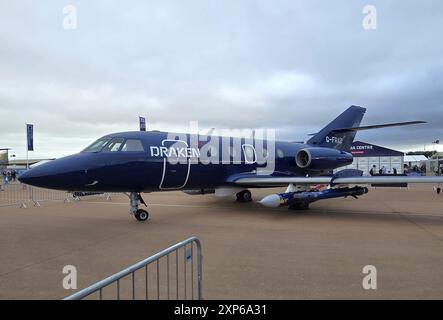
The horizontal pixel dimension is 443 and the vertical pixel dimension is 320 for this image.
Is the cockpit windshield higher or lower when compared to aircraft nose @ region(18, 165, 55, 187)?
higher

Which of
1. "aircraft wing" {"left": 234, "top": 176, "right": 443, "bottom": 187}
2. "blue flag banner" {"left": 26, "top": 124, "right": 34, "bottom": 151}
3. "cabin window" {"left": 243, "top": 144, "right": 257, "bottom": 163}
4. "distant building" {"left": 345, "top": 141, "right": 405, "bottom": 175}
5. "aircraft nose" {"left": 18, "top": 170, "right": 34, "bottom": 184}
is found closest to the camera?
"aircraft nose" {"left": 18, "top": 170, "right": 34, "bottom": 184}

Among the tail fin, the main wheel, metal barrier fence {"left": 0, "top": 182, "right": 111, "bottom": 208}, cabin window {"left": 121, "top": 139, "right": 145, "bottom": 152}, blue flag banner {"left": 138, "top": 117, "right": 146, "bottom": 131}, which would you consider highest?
blue flag banner {"left": 138, "top": 117, "right": 146, "bottom": 131}

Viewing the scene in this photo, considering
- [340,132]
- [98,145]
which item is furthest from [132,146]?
[340,132]

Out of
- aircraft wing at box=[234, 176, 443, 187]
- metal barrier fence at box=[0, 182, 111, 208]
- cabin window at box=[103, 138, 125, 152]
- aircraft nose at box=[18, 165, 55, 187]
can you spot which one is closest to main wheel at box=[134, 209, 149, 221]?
cabin window at box=[103, 138, 125, 152]

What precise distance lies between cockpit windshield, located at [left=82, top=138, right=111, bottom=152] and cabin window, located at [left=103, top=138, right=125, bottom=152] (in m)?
0.12

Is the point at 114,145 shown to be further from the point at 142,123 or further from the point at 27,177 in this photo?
the point at 142,123

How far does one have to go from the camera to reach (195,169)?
37.7ft

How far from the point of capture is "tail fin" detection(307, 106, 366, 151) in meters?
17.0

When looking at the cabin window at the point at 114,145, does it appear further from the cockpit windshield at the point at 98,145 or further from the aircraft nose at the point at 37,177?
the aircraft nose at the point at 37,177

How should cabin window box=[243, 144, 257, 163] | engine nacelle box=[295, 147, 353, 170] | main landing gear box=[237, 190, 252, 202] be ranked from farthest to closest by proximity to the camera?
main landing gear box=[237, 190, 252, 202] → engine nacelle box=[295, 147, 353, 170] → cabin window box=[243, 144, 257, 163]

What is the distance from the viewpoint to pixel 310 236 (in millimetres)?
7918

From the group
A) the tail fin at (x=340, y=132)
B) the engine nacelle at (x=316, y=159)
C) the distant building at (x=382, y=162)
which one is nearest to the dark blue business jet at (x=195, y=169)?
the engine nacelle at (x=316, y=159)

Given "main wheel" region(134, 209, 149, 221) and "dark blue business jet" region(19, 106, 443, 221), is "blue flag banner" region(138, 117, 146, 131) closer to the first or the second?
"dark blue business jet" region(19, 106, 443, 221)

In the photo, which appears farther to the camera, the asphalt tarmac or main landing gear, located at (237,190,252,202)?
main landing gear, located at (237,190,252,202)
